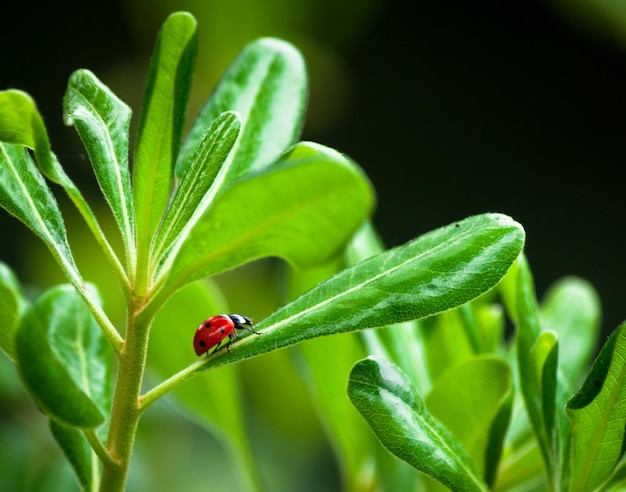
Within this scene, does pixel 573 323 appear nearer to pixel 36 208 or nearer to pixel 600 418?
pixel 600 418

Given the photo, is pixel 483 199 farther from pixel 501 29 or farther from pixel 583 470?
pixel 583 470

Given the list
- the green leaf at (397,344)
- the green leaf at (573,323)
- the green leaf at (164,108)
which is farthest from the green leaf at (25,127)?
the green leaf at (573,323)

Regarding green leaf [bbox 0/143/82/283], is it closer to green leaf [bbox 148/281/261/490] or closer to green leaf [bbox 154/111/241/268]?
green leaf [bbox 154/111/241/268]

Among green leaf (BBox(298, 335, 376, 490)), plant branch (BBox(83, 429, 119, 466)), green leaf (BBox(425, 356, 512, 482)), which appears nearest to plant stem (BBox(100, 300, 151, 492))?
plant branch (BBox(83, 429, 119, 466))

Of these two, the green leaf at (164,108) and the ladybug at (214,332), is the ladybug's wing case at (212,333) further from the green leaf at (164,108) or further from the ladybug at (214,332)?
the green leaf at (164,108)

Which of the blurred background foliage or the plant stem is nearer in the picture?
the plant stem

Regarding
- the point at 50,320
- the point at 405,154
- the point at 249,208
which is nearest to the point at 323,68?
the point at 405,154

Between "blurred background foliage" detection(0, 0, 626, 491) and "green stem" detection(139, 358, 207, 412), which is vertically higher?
"green stem" detection(139, 358, 207, 412)
